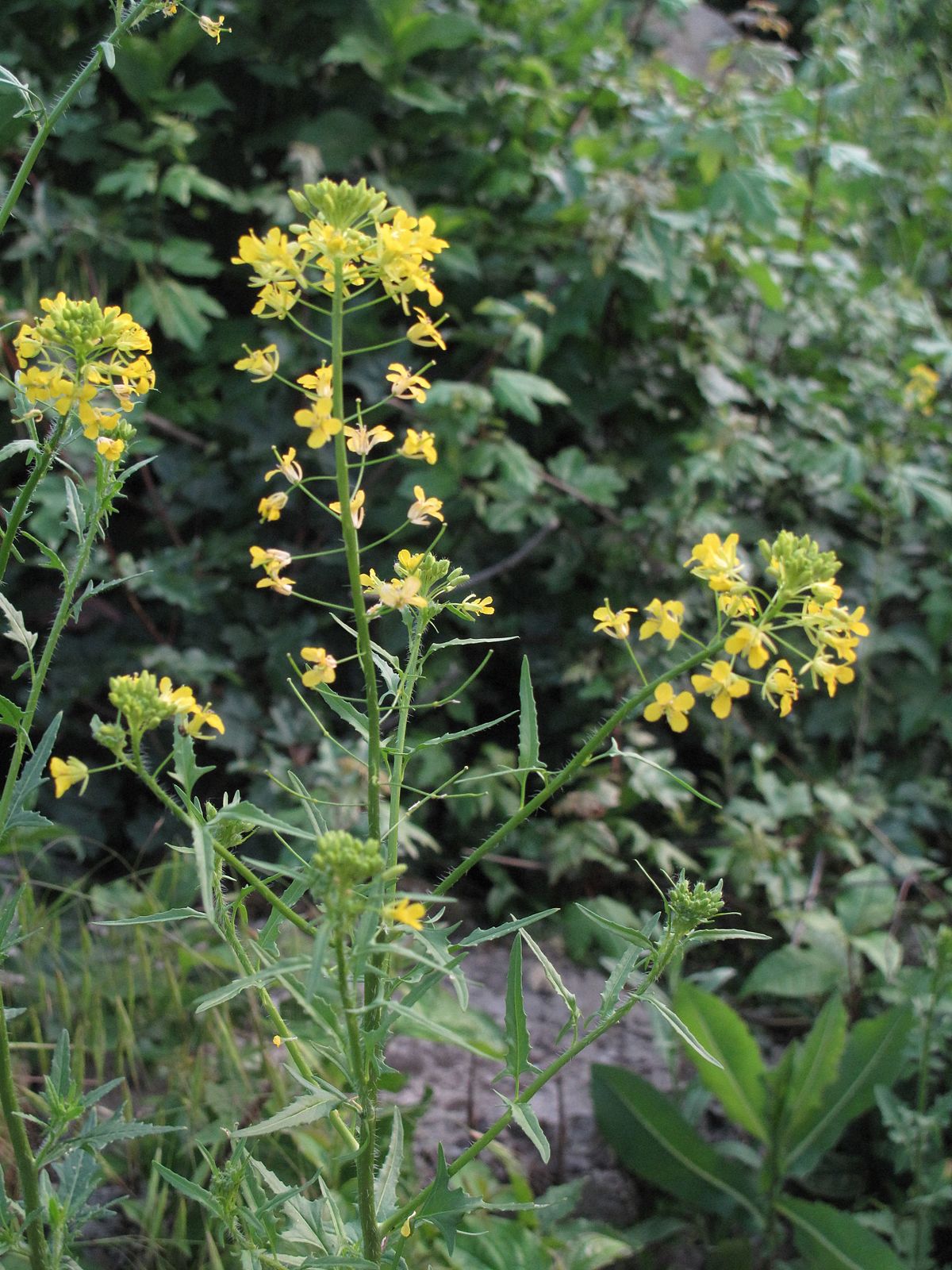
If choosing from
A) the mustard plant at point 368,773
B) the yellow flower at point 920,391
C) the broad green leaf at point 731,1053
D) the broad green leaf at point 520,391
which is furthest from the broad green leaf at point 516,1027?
the yellow flower at point 920,391

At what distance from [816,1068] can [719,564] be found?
1437 millimetres

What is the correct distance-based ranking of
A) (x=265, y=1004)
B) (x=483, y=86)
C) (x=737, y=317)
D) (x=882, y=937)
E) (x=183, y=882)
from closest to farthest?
(x=265, y=1004)
(x=183, y=882)
(x=882, y=937)
(x=483, y=86)
(x=737, y=317)

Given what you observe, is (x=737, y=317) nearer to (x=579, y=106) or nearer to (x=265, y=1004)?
(x=579, y=106)

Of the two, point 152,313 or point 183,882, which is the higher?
point 152,313

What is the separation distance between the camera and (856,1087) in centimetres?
196

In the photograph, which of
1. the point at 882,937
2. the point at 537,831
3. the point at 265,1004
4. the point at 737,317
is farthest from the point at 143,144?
the point at 882,937

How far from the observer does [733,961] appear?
2.55 metres

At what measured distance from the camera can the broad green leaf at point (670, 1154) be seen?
194 centimetres

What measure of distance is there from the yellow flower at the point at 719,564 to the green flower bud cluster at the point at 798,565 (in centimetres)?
3

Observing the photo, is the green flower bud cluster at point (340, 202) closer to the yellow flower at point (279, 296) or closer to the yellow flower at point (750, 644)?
the yellow flower at point (279, 296)

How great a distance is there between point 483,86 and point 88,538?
2332 millimetres

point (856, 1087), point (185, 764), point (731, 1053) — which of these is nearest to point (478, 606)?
point (185, 764)

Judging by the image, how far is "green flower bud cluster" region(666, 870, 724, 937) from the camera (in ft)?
3.05

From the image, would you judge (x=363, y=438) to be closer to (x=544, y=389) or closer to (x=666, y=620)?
(x=666, y=620)
